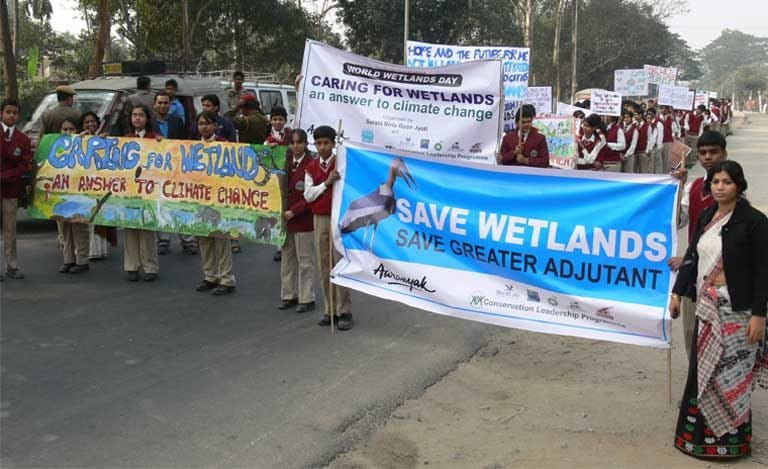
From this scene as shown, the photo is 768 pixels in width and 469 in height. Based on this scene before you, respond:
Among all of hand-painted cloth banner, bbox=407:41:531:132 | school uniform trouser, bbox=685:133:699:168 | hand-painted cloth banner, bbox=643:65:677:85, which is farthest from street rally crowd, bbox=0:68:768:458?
hand-painted cloth banner, bbox=643:65:677:85

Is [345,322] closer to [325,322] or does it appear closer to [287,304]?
[325,322]

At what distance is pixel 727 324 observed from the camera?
438cm

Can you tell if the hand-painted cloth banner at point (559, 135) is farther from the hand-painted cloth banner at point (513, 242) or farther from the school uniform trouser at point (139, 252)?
the hand-painted cloth banner at point (513, 242)

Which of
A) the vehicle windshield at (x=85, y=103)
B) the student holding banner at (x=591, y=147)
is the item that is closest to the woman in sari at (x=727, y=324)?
the student holding banner at (x=591, y=147)

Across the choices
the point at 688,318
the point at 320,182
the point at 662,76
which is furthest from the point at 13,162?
the point at 662,76

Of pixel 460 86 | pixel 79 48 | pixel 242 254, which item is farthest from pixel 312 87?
pixel 79 48

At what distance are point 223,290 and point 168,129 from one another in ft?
9.39

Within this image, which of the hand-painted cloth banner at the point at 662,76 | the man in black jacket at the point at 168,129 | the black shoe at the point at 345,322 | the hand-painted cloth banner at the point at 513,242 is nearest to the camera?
the hand-painted cloth banner at the point at 513,242

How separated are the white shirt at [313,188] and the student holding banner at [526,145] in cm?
276

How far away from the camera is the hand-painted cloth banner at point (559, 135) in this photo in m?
17.1

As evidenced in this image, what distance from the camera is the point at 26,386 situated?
543 cm

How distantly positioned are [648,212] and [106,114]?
352 inches

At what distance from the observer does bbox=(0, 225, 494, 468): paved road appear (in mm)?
4590

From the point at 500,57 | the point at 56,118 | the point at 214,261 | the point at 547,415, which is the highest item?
the point at 500,57
